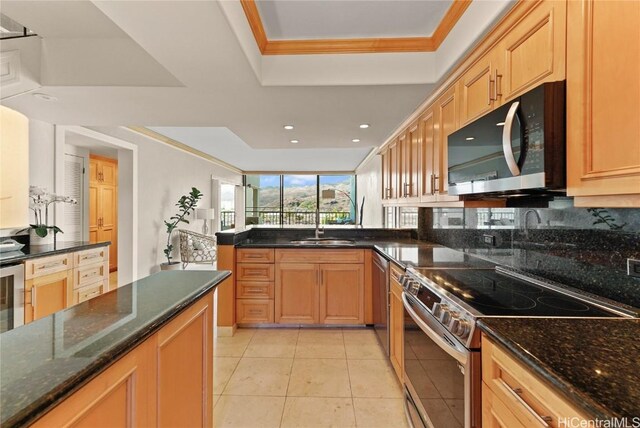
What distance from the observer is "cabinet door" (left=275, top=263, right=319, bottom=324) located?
318cm

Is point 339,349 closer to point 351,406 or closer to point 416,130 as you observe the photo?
point 351,406

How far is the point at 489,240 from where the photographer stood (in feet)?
6.73

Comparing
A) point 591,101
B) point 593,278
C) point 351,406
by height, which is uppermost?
point 591,101

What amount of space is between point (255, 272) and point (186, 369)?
Result: 1.99m

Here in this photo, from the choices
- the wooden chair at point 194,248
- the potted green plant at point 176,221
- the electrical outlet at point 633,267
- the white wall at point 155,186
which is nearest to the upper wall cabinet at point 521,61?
the electrical outlet at point 633,267

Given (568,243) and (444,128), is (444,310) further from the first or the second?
(444,128)

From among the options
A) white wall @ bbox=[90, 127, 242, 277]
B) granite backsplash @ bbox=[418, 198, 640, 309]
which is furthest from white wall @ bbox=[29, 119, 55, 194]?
granite backsplash @ bbox=[418, 198, 640, 309]

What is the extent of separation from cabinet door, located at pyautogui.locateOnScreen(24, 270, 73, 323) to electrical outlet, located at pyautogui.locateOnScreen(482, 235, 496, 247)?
3632 mm

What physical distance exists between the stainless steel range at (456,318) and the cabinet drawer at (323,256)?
4.21 ft

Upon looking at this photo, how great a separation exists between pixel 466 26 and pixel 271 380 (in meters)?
2.69

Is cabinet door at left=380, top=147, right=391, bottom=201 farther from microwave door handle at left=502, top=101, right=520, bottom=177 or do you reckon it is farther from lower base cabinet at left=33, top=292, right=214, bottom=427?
lower base cabinet at left=33, top=292, right=214, bottom=427

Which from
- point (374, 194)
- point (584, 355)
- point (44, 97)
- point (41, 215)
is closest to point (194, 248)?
point (41, 215)

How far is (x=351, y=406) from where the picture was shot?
1.99 m

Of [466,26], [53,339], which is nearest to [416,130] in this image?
[466,26]
